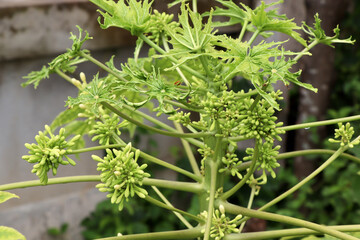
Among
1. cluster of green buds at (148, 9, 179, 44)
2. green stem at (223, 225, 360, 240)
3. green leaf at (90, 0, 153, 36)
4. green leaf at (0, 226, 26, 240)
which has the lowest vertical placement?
green stem at (223, 225, 360, 240)

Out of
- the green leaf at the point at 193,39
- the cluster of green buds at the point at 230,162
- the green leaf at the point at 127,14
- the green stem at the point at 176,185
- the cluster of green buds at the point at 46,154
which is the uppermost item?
the green leaf at the point at 127,14

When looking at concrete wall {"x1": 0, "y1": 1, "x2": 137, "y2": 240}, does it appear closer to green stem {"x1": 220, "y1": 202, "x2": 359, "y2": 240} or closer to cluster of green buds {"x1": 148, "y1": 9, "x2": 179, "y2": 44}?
cluster of green buds {"x1": 148, "y1": 9, "x2": 179, "y2": 44}

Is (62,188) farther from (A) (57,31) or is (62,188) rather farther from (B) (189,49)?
(B) (189,49)

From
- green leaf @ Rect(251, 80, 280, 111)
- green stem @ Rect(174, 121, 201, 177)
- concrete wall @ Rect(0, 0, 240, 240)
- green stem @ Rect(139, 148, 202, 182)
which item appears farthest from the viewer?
concrete wall @ Rect(0, 0, 240, 240)

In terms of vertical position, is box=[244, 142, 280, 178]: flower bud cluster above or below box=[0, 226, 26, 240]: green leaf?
above

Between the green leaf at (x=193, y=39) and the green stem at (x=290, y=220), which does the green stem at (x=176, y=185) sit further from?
the green leaf at (x=193, y=39)

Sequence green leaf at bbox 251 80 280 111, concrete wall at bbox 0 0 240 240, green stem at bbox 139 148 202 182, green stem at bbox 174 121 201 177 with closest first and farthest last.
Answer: green leaf at bbox 251 80 280 111 < green stem at bbox 139 148 202 182 < green stem at bbox 174 121 201 177 < concrete wall at bbox 0 0 240 240

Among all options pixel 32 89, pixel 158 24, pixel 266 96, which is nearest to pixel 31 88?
pixel 32 89

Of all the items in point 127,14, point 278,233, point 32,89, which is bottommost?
point 278,233

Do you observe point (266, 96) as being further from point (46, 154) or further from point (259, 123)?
point (46, 154)

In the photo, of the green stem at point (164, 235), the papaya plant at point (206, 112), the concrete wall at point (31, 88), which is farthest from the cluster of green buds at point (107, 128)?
the concrete wall at point (31, 88)

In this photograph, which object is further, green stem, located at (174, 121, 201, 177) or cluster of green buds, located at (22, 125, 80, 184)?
green stem, located at (174, 121, 201, 177)

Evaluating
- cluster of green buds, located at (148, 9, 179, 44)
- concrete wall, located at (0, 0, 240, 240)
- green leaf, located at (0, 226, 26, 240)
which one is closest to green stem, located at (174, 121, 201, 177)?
cluster of green buds, located at (148, 9, 179, 44)

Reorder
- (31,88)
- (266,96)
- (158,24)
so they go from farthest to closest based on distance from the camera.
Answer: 1. (31,88)
2. (158,24)
3. (266,96)
